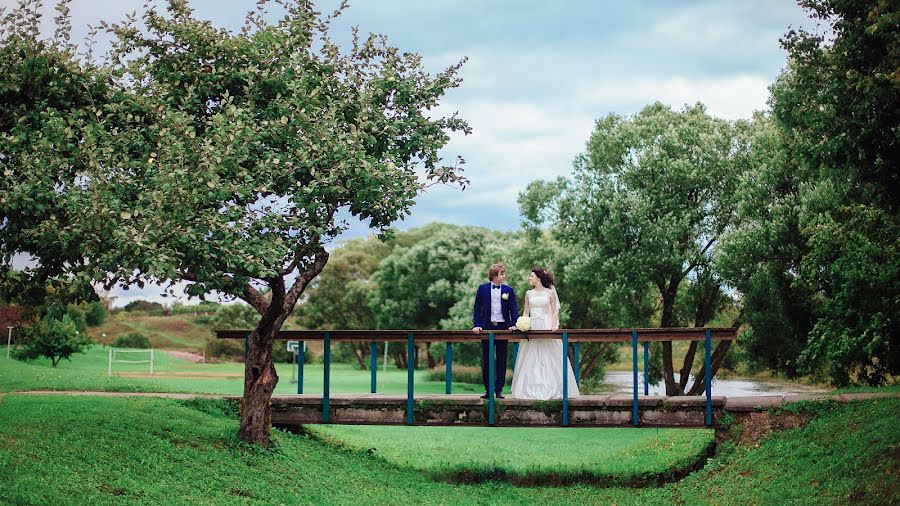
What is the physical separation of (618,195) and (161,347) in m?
48.4

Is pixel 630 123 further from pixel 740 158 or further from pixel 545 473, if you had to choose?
pixel 545 473

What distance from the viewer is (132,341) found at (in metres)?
64.5

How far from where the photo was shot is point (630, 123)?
1303 inches

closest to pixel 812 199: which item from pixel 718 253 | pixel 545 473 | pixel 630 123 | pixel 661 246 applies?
pixel 718 253

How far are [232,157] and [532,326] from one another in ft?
23.2

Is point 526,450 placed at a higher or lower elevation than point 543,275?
lower

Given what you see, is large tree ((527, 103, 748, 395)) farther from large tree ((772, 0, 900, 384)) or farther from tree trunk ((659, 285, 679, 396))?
large tree ((772, 0, 900, 384))

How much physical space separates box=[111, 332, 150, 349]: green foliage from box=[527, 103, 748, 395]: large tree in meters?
41.8

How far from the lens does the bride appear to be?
60.2 feet

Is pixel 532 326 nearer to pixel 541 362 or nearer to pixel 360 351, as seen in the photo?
pixel 541 362

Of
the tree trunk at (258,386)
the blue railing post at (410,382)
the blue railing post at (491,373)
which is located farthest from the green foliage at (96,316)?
the blue railing post at (491,373)

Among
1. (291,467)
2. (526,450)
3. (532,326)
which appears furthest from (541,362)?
(526,450)

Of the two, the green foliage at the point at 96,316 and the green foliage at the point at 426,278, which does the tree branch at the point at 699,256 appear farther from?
the green foliage at the point at 96,316

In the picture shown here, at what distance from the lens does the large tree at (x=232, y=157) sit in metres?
13.8
